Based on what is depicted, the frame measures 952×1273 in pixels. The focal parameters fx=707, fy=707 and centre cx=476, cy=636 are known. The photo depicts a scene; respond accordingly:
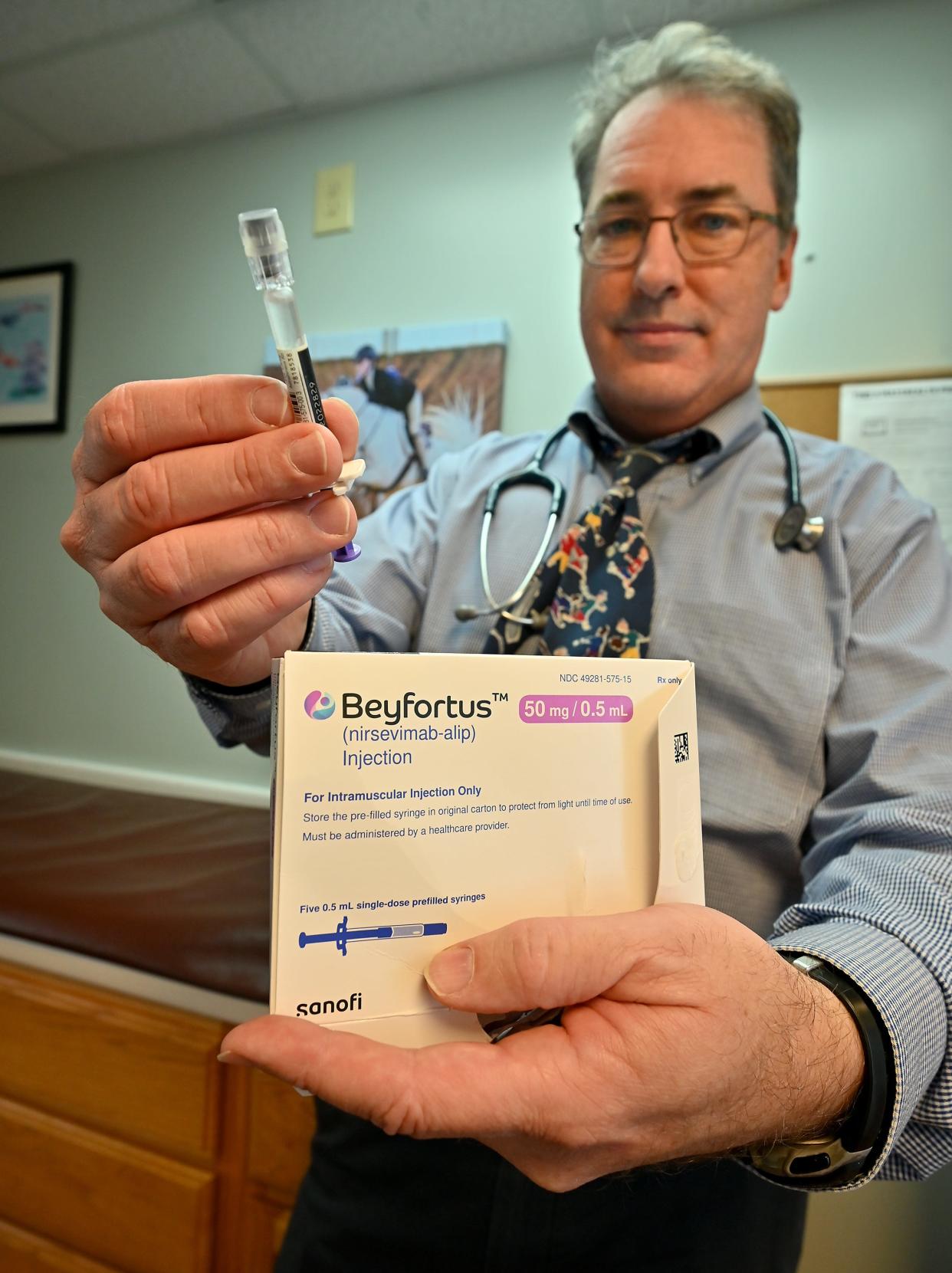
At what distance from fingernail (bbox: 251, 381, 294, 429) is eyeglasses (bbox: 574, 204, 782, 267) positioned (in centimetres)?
62

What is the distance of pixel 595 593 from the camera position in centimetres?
75

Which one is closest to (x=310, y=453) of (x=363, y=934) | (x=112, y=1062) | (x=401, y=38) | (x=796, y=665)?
(x=363, y=934)

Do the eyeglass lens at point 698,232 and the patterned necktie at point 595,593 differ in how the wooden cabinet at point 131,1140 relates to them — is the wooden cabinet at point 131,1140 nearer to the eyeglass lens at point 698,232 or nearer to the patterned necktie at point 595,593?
the patterned necktie at point 595,593

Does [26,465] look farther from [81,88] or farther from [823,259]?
[823,259]

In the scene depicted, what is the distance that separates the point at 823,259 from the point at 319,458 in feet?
4.87

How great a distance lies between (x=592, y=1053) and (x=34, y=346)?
2.53 metres

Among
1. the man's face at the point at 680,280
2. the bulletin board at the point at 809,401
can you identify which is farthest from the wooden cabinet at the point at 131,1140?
the bulletin board at the point at 809,401

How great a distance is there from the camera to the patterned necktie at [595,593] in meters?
A: 0.72

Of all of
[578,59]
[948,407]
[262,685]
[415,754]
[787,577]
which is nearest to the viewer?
[415,754]

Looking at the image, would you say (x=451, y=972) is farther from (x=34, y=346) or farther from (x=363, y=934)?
(x=34, y=346)

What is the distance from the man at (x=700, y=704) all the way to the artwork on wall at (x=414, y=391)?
2.20 feet

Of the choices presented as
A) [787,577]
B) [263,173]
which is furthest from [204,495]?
[263,173]

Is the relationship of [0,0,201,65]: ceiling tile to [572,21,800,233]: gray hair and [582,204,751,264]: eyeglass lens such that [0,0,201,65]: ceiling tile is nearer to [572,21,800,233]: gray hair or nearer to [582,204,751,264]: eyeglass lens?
[572,21,800,233]: gray hair

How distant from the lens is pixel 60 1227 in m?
1.19
